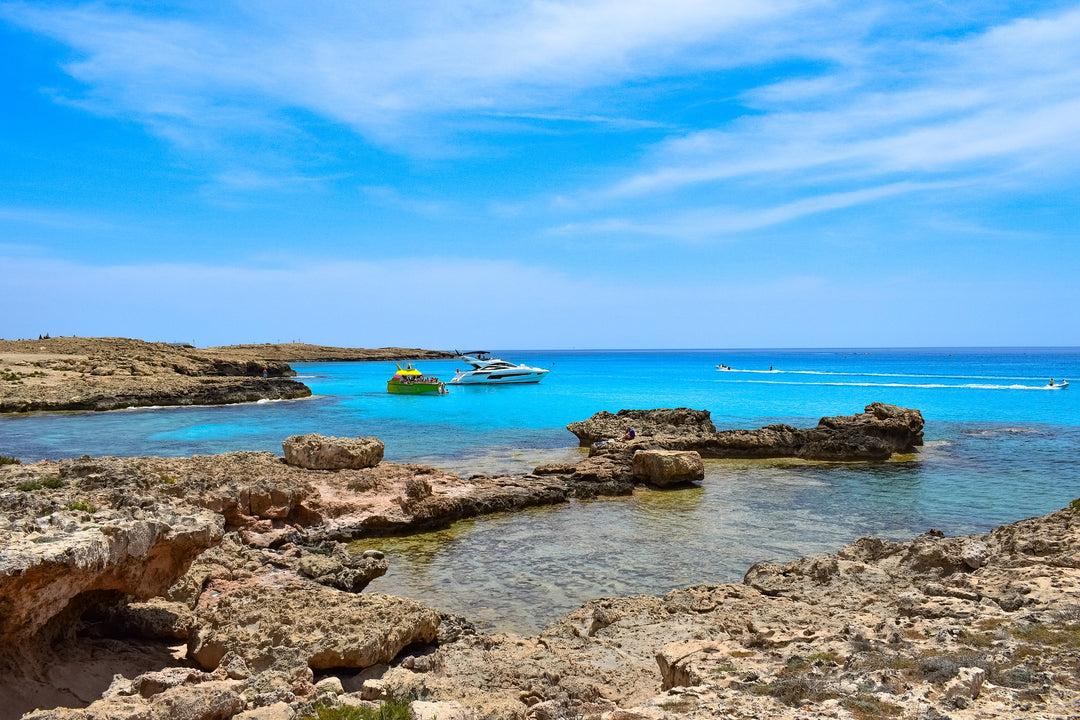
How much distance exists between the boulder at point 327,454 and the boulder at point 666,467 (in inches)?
306

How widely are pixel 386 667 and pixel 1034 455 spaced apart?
1048 inches

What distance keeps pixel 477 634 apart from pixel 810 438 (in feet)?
65.7

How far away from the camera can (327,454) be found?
18469 mm

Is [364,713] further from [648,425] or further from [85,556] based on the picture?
[648,425]

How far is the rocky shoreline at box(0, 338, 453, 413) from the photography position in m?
43.9

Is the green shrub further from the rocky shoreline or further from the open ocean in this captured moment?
the rocky shoreline

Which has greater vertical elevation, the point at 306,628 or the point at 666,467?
the point at 306,628

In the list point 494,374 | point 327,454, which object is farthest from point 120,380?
point 327,454

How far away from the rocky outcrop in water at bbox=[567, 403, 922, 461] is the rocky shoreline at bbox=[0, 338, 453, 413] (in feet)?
111

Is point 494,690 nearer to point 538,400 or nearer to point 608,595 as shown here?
point 608,595

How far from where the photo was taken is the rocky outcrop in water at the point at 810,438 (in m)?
25.1

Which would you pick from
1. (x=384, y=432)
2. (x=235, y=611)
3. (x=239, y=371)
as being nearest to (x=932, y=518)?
(x=235, y=611)

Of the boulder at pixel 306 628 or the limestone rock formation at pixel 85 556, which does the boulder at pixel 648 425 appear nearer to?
the boulder at pixel 306 628

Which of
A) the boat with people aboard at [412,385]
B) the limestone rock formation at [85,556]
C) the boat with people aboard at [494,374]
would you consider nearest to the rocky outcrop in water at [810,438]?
the limestone rock formation at [85,556]
